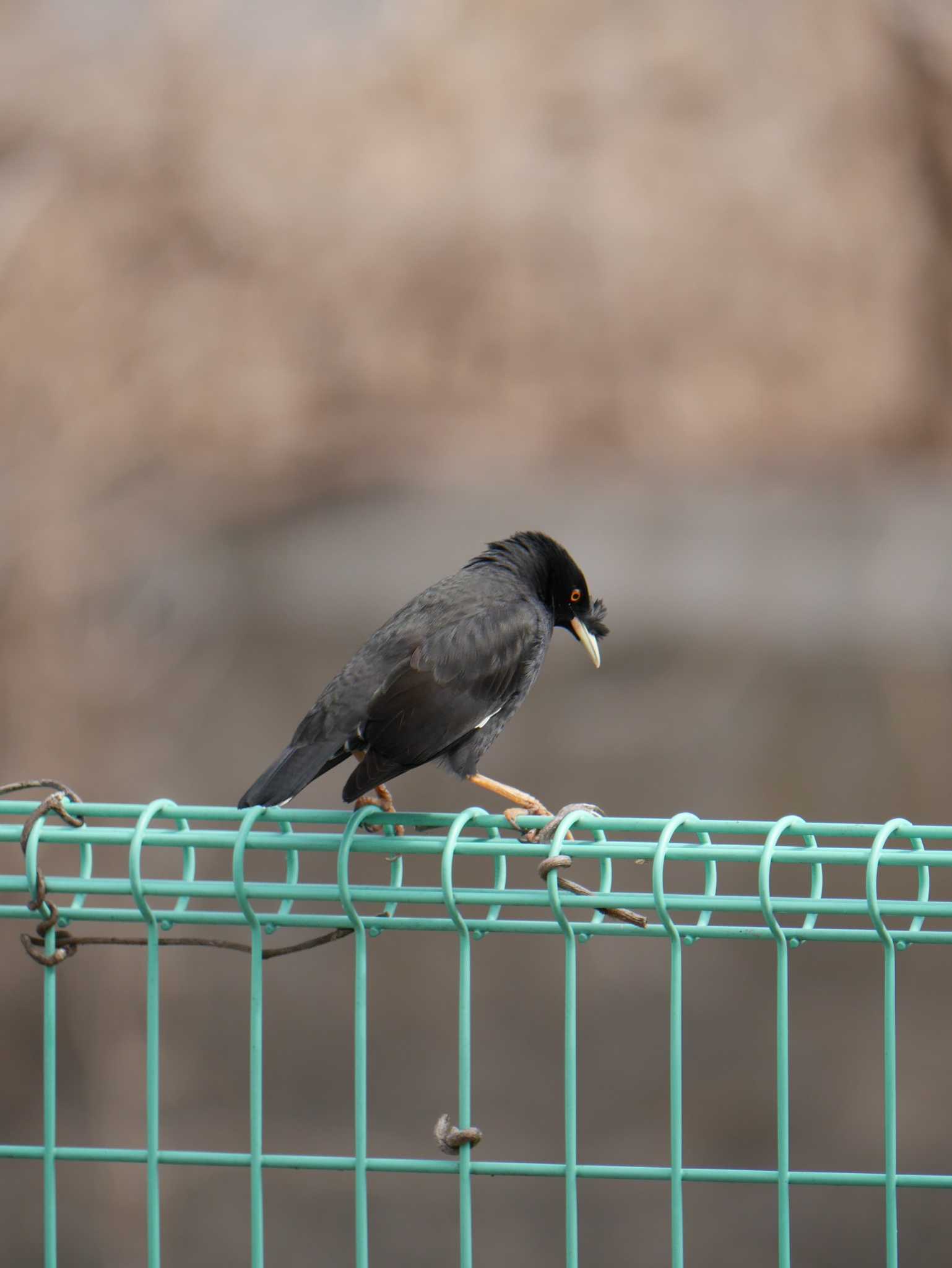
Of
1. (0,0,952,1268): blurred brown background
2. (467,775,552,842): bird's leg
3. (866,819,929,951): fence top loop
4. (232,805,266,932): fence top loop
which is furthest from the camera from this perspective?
(0,0,952,1268): blurred brown background

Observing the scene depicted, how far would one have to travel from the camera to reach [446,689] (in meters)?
1.78

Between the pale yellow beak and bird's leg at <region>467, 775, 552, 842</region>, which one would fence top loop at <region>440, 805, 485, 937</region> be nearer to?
bird's leg at <region>467, 775, 552, 842</region>

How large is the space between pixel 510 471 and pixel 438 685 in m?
1.86

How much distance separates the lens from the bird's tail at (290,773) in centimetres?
143

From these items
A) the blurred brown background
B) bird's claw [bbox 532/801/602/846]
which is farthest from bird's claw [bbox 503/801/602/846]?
the blurred brown background

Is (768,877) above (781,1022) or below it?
above

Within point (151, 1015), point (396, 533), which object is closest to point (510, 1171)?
point (151, 1015)

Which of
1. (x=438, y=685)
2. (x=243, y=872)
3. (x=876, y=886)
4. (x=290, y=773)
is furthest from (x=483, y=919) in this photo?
(x=438, y=685)

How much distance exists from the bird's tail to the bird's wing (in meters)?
0.05

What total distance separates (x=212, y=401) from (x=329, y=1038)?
1698mm

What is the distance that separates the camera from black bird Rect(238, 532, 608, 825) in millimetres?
1629

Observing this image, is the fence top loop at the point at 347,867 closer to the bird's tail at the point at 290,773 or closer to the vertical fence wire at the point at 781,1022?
the bird's tail at the point at 290,773

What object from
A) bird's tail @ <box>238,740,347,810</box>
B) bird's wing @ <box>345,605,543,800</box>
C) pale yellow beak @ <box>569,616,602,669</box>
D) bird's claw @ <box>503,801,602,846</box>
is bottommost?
bird's claw @ <box>503,801,602,846</box>

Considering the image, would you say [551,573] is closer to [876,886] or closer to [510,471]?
[876,886]
